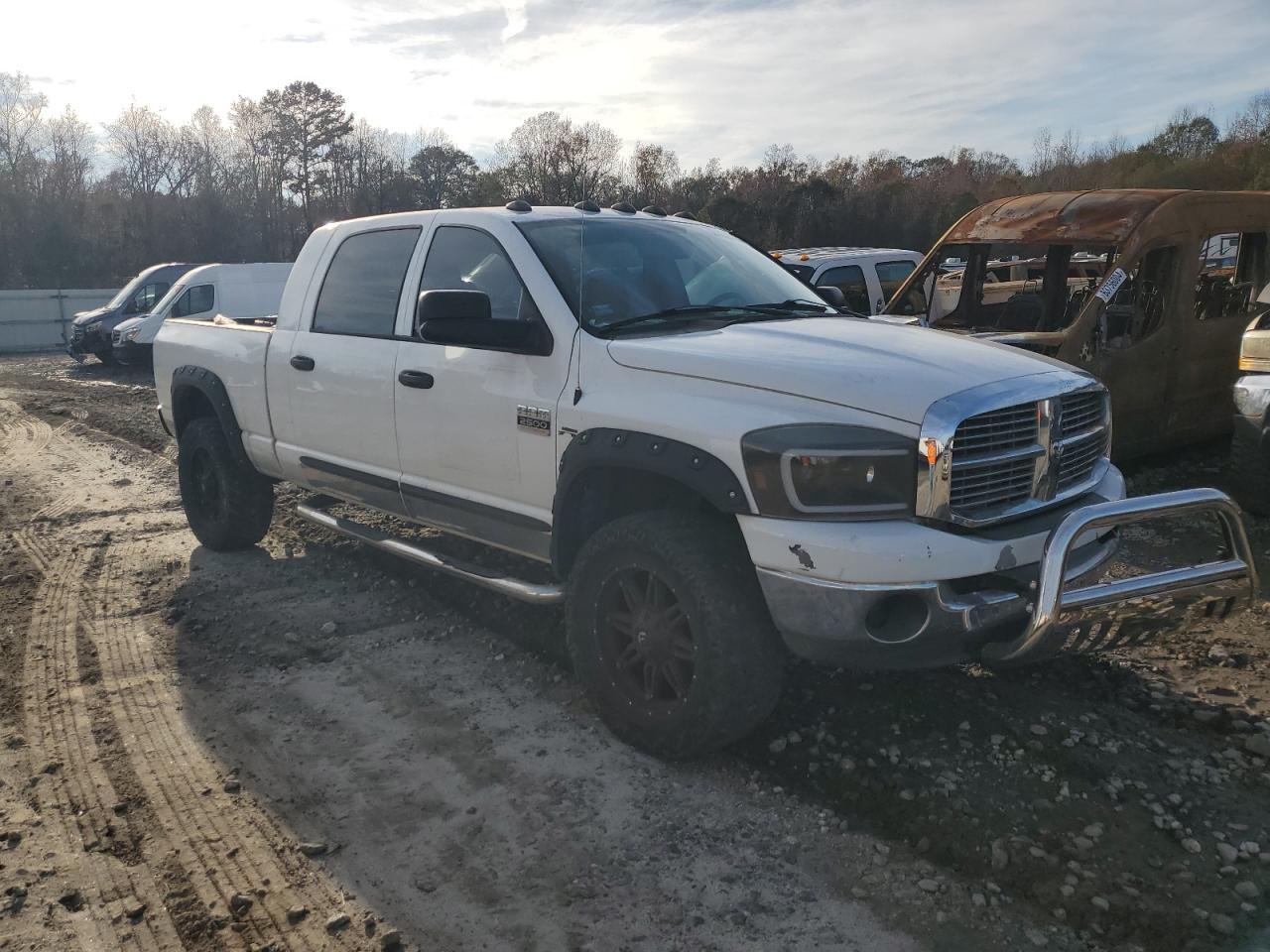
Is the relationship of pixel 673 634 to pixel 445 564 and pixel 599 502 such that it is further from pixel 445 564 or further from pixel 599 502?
pixel 445 564

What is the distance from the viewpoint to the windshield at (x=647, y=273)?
421 cm

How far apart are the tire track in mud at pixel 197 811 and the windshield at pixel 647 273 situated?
7.29ft

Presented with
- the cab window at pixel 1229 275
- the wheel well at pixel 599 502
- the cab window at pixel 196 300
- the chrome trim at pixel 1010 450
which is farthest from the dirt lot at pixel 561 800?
the cab window at pixel 196 300

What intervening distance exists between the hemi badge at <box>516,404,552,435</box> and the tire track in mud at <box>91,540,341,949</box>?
1.76 m

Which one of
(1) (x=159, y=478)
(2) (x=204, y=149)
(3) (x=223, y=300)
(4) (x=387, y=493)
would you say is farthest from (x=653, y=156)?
(2) (x=204, y=149)

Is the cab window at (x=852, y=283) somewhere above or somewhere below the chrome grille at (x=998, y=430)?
above

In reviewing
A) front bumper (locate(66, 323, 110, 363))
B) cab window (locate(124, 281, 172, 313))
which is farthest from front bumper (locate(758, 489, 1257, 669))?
cab window (locate(124, 281, 172, 313))

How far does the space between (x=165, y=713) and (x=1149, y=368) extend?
6973 mm

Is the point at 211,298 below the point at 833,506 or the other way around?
the other way around

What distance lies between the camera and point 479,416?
4375 mm

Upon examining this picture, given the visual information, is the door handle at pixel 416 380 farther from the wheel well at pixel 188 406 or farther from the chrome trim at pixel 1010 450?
the wheel well at pixel 188 406

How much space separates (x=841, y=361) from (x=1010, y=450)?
639mm

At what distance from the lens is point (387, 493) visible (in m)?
5.06

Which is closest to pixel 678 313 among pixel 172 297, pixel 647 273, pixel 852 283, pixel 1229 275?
pixel 647 273
